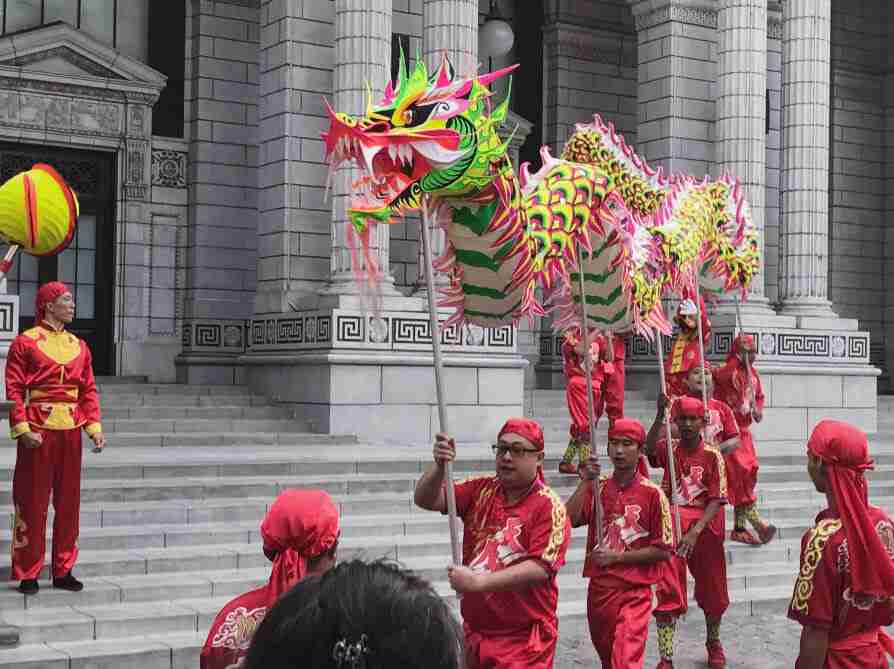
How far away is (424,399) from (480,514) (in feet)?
33.0

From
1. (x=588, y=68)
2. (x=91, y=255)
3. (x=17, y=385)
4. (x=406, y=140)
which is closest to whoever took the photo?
(x=406, y=140)

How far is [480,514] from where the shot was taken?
6113 mm

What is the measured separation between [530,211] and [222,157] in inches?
446

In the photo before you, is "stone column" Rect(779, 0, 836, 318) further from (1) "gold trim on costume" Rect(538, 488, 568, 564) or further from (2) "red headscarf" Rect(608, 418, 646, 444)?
(1) "gold trim on costume" Rect(538, 488, 568, 564)

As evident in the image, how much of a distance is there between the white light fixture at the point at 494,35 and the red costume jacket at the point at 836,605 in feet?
44.9

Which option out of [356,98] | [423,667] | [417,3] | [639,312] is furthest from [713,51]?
[423,667]

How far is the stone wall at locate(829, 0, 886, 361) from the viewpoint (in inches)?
998

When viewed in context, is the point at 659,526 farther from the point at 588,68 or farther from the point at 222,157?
the point at 588,68

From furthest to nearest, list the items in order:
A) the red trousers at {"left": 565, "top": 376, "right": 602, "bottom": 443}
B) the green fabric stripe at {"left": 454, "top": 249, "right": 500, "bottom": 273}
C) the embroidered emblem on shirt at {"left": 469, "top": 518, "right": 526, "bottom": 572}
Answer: the red trousers at {"left": 565, "top": 376, "right": 602, "bottom": 443} → the green fabric stripe at {"left": 454, "top": 249, "right": 500, "bottom": 273} → the embroidered emblem on shirt at {"left": 469, "top": 518, "right": 526, "bottom": 572}

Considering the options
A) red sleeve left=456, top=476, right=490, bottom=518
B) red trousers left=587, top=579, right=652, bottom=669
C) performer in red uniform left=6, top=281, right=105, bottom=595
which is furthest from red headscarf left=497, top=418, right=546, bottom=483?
performer in red uniform left=6, top=281, right=105, bottom=595

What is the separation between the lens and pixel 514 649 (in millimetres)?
5836

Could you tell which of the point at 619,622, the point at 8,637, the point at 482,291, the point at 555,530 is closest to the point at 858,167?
the point at 482,291

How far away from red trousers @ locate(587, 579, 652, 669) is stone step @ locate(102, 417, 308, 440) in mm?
8339

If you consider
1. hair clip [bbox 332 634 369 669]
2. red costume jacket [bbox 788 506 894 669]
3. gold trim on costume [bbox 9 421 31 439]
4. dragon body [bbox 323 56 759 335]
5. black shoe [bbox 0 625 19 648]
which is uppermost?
dragon body [bbox 323 56 759 335]
